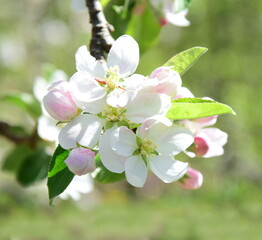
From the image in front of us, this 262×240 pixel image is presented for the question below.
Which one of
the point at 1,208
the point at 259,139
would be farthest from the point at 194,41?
the point at 1,208

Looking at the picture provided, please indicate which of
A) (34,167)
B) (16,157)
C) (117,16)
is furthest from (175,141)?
(16,157)

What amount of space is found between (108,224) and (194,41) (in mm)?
4054

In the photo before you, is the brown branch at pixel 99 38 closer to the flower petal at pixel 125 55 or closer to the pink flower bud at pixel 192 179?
the flower petal at pixel 125 55

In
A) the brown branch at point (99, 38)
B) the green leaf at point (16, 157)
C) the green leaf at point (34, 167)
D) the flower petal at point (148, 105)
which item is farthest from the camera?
the green leaf at point (16, 157)

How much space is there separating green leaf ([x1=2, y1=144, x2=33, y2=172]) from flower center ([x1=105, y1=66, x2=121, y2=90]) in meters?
0.75

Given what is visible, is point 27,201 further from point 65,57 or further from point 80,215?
point 65,57

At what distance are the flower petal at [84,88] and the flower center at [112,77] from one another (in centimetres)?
3

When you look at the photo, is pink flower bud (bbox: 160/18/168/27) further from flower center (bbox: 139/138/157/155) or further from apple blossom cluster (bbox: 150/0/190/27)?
flower center (bbox: 139/138/157/155)

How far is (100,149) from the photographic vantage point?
796 millimetres

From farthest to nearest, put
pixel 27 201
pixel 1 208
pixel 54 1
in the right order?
1. pixel 54 1
2. pixel 27 201
3. pixel 1 208

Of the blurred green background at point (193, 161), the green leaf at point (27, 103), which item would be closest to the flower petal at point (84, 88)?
the green leaf at point (27, 103)

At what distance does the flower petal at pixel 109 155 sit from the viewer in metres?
0.79

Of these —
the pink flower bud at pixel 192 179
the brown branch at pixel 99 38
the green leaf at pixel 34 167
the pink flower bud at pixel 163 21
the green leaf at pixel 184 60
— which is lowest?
the green leaf at pixel 34 167

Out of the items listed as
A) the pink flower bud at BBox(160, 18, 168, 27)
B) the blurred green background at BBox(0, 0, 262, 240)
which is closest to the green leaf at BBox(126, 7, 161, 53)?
the pink flower bud at BBox(160, 18, 168, 27)
